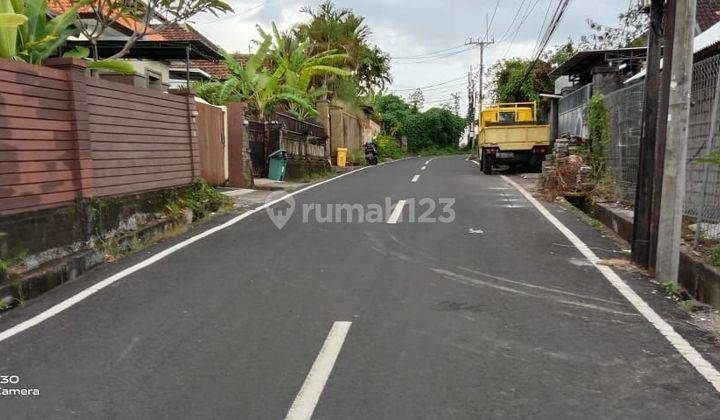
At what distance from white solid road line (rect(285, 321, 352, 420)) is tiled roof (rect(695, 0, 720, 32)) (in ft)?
72.6

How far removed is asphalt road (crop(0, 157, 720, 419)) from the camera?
3812mm

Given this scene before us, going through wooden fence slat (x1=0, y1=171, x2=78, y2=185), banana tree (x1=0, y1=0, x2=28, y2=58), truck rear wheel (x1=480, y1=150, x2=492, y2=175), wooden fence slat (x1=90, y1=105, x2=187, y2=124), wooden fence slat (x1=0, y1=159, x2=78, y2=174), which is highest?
banana tree (x1=0, y1=0, x2=28, y2=58)

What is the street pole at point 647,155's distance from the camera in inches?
284

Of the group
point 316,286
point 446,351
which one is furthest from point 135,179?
point 446,351

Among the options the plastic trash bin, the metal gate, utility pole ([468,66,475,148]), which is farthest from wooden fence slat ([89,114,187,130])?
utility pole ([468,66,475,148])

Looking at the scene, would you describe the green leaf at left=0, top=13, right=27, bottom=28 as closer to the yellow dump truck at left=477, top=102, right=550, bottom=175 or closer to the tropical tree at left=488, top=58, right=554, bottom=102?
the yellow dump truck at left=477, top=102, right=550, bottom=175

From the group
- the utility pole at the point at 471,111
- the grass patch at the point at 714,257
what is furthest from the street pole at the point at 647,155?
the utility pole at the point at 471,111

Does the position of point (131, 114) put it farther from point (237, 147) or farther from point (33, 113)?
point (237, 147)

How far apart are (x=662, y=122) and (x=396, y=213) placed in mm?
5838

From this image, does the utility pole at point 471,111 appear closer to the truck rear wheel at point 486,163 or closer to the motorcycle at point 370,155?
the motorcycle at point 370,155

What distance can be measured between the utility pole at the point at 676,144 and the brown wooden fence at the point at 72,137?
6.98m

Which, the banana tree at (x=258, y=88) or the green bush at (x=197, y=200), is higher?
the banana tree at (x=258, y=88)

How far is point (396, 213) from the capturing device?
1195 centimetres

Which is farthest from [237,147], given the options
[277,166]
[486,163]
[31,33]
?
[486,163]
